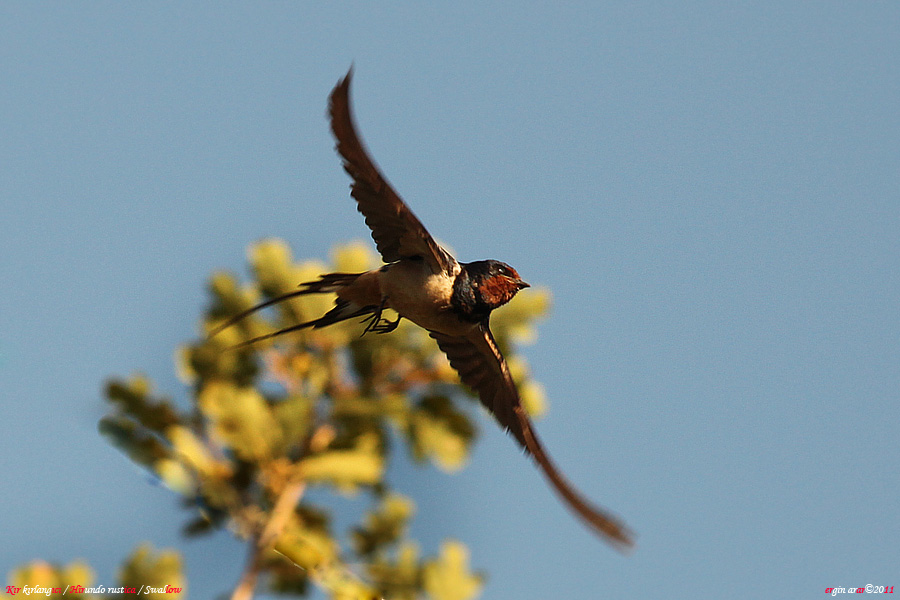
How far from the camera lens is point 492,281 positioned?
215 inches

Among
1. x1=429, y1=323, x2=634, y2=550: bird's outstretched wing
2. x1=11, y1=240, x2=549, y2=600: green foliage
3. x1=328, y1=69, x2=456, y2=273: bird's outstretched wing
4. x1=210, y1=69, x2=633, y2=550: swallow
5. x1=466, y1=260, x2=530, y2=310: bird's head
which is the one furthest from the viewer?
x1=11, y1=240, x2=549, y2=600: green foliage

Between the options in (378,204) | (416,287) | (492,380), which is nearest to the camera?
(378,204)

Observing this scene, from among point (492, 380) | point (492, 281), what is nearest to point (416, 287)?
point (492, 281)

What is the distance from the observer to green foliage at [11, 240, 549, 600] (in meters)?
11.3

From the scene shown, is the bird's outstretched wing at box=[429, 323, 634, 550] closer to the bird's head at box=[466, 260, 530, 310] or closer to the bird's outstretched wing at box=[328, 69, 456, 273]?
the bird's head at box=[466, 260, 530, 310]

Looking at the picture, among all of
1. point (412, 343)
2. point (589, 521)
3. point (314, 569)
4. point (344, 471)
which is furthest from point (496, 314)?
point (589, 521)

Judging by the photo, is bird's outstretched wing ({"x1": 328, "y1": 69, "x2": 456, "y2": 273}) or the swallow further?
the swallow

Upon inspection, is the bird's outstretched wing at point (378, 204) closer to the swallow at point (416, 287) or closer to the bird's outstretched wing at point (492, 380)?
the swallow at point (416, 287)

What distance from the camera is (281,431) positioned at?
Answer: 11.3 metres

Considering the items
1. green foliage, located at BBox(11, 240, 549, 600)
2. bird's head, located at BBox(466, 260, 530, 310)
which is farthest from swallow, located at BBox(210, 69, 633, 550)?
green foliage, located at BBox(11, 240, 549, 600)

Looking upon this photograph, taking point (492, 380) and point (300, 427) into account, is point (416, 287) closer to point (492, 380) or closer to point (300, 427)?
point (492, 380)

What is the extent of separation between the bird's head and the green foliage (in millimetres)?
5567

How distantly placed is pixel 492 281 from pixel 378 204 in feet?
2.75

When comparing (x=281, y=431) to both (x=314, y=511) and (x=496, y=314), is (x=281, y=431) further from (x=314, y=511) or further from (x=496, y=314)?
(x=496, y=314)
